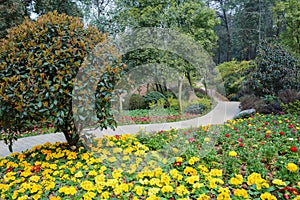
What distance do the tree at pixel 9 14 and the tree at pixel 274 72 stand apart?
7.71m

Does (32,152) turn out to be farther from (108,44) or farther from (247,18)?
(247,18)

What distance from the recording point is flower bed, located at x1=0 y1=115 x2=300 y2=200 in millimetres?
1917

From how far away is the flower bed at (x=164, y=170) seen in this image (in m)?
1.92

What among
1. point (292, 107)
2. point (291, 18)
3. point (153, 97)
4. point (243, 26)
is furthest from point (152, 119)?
point (243, 26)

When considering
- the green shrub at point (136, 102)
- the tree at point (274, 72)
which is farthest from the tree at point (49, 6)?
the tree at point (274, 72)

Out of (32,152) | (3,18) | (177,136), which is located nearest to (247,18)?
(3,18)

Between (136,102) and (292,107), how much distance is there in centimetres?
465

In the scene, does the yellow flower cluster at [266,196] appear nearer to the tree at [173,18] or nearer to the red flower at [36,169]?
the red flower at [36,169]

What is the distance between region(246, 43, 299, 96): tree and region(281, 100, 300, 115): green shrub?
4.32 feet

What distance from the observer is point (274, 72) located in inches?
268

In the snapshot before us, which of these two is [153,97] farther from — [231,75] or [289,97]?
[231,75]

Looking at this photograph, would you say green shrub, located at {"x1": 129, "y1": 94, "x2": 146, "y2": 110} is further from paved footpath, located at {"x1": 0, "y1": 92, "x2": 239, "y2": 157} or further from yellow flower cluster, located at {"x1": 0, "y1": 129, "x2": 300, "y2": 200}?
yellow flower cluster, located at {"x1": 0, "y1": 129, "x2": 300, "y2": 200}

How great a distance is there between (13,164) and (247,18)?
17.9 meters

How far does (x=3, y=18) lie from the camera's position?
7.37m
